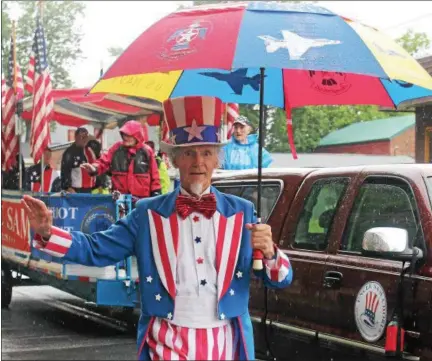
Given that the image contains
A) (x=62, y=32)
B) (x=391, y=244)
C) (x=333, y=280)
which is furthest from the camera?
(x=62, y=32)

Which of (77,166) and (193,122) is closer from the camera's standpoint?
(193,122)

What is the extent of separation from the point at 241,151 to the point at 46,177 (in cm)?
443

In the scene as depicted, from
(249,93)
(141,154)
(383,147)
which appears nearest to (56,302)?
(141,154)

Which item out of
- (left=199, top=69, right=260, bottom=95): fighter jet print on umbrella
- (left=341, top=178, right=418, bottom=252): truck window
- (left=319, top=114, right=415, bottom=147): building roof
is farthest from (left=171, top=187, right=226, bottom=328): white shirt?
(left=319, top=114, right=415, bottom=147): building roof

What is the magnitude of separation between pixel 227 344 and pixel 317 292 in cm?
191

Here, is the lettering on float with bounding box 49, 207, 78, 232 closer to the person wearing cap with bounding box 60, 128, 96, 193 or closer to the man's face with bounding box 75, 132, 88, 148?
the person wearing cap with bounding box 60, 128, 96, 193

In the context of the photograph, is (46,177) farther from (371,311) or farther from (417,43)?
(371,311)

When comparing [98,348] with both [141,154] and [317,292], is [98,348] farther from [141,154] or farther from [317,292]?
[317,292]

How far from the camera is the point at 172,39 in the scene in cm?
384

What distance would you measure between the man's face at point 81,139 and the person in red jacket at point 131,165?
175 cm

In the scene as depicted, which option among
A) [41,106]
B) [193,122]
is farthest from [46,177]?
[193,122]

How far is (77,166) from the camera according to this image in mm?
10297

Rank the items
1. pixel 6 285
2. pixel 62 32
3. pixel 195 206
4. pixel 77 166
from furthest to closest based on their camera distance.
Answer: pixel 62 32 → pixel 77 166 → pixel 6 285 → pixel 195 206

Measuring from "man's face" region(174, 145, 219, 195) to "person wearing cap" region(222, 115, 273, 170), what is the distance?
4.77m
